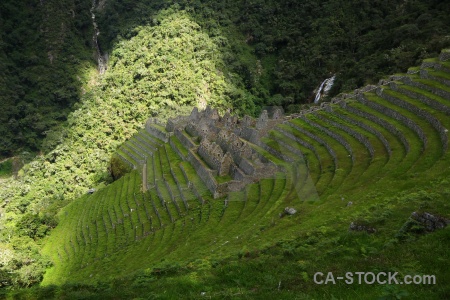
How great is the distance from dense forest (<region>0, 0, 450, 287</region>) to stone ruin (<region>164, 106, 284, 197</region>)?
18.9 metres

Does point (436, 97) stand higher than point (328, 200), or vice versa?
point (436, 97)

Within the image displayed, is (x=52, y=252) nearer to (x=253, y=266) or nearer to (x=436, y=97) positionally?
(x=253, y=266)

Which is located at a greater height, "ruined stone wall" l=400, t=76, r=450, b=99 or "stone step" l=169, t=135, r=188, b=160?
"ruined stone wall" l=400, t=76, r=450, b=99

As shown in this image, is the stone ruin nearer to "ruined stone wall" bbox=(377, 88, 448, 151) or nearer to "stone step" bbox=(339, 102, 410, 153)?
"stone step" bbox=(339, 102, 410, 153)

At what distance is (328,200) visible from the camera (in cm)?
2148

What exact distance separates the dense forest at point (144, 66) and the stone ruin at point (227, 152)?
18.9 metres

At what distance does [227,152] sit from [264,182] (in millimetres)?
5968

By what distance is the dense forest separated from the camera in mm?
61188

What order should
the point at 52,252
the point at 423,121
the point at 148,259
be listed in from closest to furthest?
the point at 148,259 < the point at 423,121 < the point at 52,252

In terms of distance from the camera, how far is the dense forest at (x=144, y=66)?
6119 cm

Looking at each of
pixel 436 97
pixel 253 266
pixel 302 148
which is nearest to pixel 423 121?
pixel 436 97

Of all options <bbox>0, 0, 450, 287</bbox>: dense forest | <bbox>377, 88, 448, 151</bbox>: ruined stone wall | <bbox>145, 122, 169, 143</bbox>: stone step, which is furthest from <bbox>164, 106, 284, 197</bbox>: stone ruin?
<bbox>0, 0, 450, 287</bbox>: dense forest

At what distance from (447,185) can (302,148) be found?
16984mm

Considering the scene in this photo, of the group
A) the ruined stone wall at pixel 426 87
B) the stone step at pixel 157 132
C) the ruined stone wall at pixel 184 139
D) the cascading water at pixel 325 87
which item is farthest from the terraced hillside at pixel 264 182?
the cascading water at pixel 325 87
